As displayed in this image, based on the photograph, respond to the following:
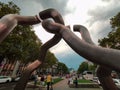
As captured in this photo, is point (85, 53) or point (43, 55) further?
point (43, 55)

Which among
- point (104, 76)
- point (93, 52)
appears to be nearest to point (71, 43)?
point (93, 52)

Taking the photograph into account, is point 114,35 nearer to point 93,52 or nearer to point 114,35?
point 114,35

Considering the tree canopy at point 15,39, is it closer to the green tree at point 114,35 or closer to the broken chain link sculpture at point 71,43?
the green tree at point 114,35

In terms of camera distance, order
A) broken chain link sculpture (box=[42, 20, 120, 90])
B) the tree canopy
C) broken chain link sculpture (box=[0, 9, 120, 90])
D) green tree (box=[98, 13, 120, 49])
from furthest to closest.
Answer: green tree (box=[98, 13, 120, 49])
the tree canopy
broken chain link sculpture (box=[0, 9, 120, 90])
broken chain link sculpture (box=[42, 20, 120, 90])

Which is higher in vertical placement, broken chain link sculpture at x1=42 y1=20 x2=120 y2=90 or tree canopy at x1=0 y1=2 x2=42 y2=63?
tree canopy at x1=0 y1=2 x2=42 y2=63

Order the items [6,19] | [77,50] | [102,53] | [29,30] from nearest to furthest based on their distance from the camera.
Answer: [102,53]
[77,50]
[6,19]
[29,30]

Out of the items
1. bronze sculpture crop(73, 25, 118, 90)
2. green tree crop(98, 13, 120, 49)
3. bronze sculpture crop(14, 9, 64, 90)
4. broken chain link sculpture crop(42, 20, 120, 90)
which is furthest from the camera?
green tree crop(98, 13, 120, 49)

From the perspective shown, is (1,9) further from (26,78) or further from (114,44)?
(26,78)

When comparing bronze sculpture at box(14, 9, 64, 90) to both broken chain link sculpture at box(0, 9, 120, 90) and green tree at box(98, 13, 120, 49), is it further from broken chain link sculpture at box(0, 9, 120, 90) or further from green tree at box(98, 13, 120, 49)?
green tree at box(98, 13, 120, 49)

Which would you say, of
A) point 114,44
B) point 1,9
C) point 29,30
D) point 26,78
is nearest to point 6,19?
point 26,78

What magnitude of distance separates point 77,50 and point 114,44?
112 feet

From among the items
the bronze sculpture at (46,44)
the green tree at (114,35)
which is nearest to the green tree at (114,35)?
the green tree at (114,35)

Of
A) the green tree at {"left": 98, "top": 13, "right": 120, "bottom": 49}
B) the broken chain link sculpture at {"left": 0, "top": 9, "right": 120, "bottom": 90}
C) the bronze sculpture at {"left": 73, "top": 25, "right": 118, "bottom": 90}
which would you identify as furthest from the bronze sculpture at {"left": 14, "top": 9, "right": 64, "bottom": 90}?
the green tree at {"left": 98, "top": 13, "right": 120, "bottom": 49}

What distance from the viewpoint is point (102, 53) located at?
5.93 meters
